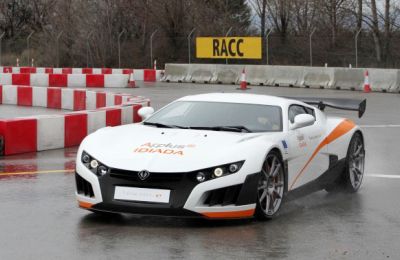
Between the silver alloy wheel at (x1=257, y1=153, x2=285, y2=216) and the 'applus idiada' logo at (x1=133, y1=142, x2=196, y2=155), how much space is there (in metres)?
0.69

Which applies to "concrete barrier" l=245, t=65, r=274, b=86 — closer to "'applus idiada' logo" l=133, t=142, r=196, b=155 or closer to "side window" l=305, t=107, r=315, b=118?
"side window" l=305, t=107, r=315, b=118

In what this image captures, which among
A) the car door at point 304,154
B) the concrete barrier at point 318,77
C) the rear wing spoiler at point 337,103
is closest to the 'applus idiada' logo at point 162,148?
the car door at point 304,154

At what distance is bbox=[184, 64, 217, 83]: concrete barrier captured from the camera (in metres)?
35.0

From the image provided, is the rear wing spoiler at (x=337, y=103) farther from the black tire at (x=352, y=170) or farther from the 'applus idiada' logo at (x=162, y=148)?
the 'applus idiada' logo at (x=162, y=148)

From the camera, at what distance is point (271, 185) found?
7.42 m

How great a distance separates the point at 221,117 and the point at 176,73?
28.6 metres

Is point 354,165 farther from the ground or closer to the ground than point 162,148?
closer to the ground

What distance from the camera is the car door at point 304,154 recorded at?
792 centimetres

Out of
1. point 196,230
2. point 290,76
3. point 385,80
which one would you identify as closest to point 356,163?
point 196,230

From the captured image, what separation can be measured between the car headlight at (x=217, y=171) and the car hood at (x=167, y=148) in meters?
0.04

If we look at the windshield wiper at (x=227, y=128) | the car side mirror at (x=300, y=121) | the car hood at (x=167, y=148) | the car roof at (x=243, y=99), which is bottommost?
the car hood at (x=167, y=148)

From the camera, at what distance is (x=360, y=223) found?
24.0 ft

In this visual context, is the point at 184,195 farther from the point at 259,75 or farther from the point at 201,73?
the point at 201,73

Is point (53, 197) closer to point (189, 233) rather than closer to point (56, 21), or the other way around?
point (189, 233)
